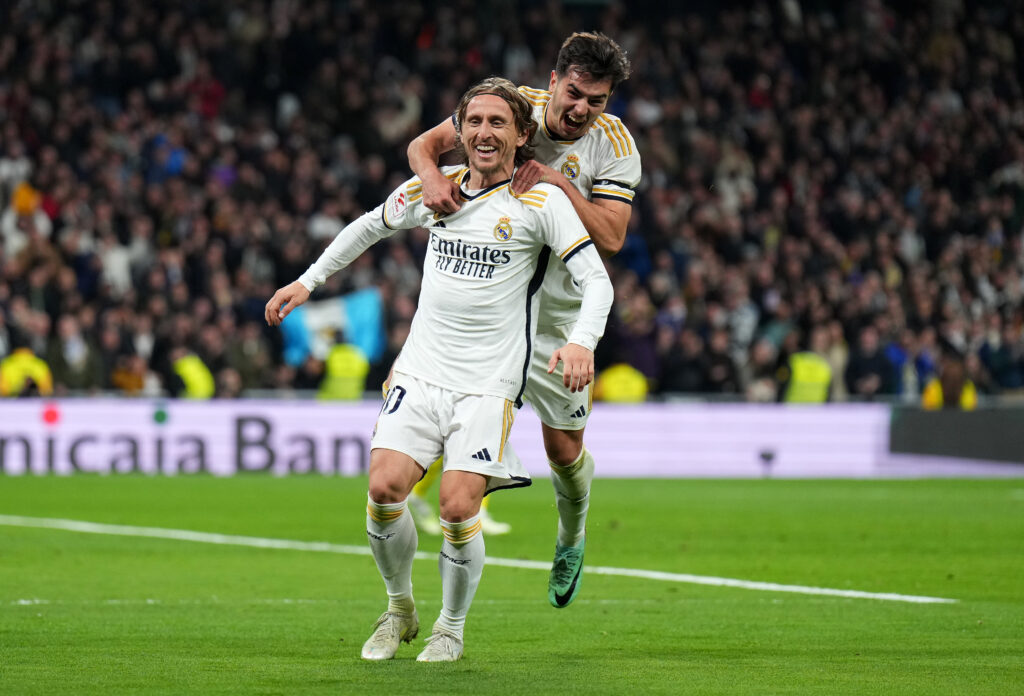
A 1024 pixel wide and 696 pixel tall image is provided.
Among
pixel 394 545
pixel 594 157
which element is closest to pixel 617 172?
pixel 594 157

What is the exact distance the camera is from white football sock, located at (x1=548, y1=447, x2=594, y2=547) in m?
7.96

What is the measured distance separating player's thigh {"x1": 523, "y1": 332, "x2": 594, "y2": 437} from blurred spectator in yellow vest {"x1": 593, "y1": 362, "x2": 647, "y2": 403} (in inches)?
511

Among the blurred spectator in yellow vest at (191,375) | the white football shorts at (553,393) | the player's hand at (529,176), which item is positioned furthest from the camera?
the blurred spectator in yellow vest at (191,375)

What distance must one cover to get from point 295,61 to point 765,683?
65.7 feet

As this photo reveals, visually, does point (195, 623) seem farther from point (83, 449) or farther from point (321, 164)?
point (321, 164)

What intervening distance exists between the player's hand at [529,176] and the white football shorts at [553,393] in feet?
3.53

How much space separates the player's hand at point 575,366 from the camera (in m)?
6.05

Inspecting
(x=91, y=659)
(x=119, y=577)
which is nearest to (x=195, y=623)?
(x=91, y=659)

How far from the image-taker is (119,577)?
983 centimetres

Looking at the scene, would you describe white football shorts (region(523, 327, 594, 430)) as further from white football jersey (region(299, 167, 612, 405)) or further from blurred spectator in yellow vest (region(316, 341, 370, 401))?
blurred spectator in yellow vest (region(316, 341, 370, 401))

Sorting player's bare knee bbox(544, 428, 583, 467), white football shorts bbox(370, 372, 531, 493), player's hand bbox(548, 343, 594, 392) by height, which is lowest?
player's bare knee bbox(544, 428, 583, 467)

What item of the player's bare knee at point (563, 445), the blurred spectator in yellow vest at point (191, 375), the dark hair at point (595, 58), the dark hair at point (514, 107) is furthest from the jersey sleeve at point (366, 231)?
the blurred spectator in yellow vest at point (191, 375)

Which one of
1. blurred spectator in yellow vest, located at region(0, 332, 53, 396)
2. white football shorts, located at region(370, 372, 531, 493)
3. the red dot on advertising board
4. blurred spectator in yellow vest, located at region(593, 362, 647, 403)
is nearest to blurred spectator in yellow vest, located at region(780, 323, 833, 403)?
blurred spectator in yellow vest, located at region(593, 362, 647, 403)

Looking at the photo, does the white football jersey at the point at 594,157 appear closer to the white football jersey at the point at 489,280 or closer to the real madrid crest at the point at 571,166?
the real madrid crest at the point at 571,166
